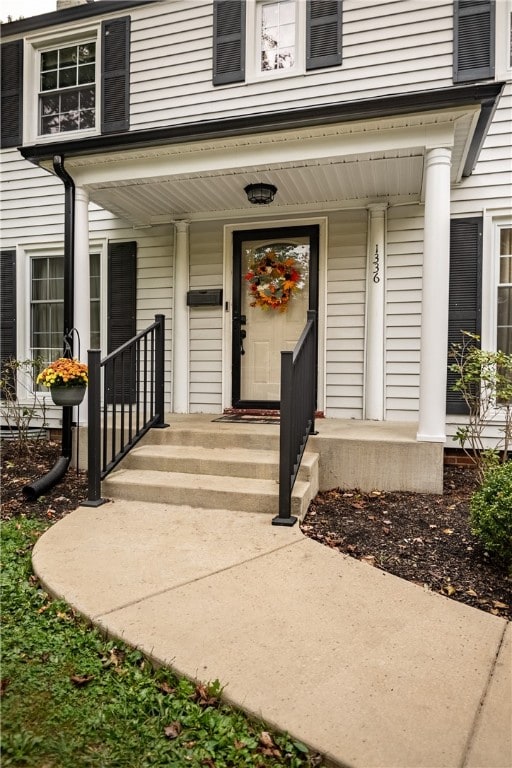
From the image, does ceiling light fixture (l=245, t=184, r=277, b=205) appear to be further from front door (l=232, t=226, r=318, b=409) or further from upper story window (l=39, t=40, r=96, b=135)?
upper story window (l=39, t=40, r=96, b=135)

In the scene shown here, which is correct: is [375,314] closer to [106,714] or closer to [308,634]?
[308,634]

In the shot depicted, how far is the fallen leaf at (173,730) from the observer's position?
1.53 m

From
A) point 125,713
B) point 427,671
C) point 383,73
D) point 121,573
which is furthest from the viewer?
point 383,73

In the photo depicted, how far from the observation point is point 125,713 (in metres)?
1.61

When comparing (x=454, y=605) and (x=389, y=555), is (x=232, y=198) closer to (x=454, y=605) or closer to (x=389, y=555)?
(x=389, y=555)

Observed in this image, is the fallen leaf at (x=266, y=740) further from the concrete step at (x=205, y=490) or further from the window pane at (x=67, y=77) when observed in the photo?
the window pane at (x=67, y=77)

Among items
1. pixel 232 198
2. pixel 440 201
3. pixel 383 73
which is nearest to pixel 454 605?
pixel 440 201

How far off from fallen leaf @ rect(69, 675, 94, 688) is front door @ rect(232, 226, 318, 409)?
3987 mm

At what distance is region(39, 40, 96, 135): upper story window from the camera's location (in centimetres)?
632

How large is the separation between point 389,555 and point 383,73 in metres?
4.68

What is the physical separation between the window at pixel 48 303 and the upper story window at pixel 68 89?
166 centimetres

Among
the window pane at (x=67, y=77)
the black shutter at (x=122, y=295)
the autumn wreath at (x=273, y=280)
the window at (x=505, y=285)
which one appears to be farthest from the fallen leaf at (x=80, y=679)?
the window pane at (x=67, y=77)

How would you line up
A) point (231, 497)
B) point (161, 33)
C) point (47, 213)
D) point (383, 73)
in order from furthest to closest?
point (47, 213) < point (161, 33) < point (383, 73) < point (231, 497)

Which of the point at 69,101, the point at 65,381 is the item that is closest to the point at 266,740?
the point at 65,381
